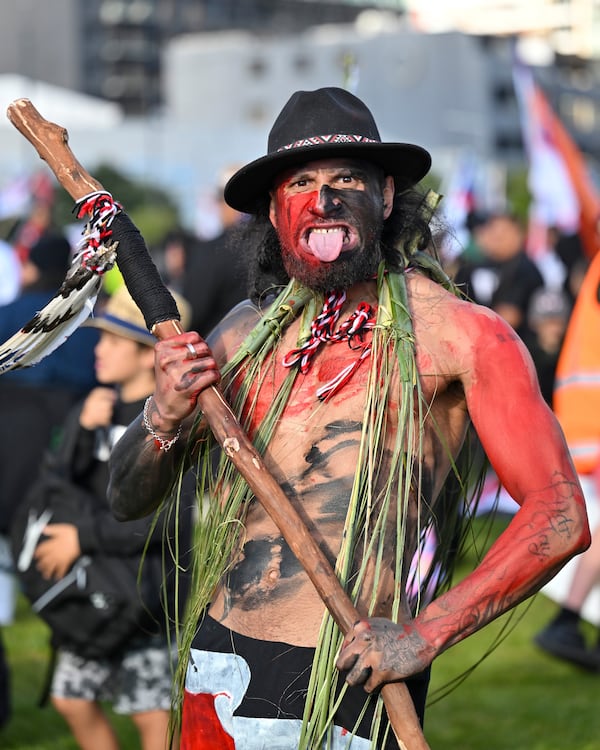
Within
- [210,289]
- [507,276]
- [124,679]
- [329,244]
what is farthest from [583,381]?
[507,276]

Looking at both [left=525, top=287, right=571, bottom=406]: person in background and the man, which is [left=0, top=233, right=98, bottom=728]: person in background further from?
the man

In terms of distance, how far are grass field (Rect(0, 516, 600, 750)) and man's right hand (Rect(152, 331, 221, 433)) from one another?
2.89 metres

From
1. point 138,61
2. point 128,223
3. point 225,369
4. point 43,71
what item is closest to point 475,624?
point 225,369

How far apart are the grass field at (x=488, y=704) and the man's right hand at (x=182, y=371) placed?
114 inches

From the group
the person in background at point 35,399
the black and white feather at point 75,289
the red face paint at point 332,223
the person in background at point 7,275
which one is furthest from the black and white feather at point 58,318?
the person in background at point 7,275

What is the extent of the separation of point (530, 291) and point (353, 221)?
727 cm

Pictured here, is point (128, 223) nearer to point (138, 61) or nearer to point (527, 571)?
point (527, 571)

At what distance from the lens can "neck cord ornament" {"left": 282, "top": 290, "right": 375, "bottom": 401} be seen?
291cm

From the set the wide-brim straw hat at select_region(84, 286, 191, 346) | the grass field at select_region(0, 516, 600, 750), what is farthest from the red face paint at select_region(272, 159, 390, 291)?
the grass field at select_region(0, 516, 600, 750)

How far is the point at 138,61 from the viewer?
117 m

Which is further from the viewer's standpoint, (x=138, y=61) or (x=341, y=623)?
(x=138, y=61)

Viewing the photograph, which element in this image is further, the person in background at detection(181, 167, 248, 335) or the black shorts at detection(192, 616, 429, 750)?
the person in background at detection(181, 167, 248, 335)

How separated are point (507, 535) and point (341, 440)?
1.47 ft

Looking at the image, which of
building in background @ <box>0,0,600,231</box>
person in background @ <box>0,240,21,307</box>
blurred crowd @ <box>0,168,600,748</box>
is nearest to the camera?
blurred crowd @ <box>0,168,600,748</box>
